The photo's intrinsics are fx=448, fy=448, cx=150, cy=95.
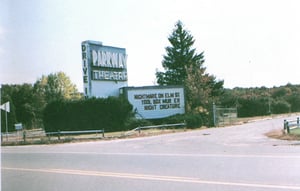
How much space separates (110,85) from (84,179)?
1229 inches

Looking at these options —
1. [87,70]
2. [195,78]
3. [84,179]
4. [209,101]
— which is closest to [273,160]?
[84,179]

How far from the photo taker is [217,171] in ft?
36.9

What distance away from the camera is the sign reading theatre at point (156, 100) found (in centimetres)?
4191

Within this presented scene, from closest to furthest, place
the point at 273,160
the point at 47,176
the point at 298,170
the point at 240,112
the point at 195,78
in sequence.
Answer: the point at 298,170
the point at 47,176
the point at 273,160
the point at 195,78
the point at 240,112

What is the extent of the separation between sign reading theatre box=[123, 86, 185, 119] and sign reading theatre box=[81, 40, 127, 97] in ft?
5.85

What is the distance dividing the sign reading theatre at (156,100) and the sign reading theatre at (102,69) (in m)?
1.78

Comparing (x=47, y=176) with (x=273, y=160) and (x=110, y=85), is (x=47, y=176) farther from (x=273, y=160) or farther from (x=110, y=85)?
(x=110, y=85)

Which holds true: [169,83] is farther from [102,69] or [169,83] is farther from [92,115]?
[92,115]

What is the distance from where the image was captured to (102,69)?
1601 inches

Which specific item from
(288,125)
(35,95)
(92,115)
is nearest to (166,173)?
(288,125)

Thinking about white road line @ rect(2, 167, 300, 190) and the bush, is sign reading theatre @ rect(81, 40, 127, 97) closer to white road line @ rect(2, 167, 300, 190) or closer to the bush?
the bush

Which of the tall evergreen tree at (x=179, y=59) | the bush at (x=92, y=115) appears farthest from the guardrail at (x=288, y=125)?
the tall evergreen tree at (x=179, y=59)

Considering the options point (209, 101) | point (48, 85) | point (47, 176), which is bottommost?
point (47, 176)

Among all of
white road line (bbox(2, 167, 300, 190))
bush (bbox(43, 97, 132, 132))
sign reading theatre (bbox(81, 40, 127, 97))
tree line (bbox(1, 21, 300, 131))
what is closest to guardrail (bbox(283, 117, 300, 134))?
tree line (bbox(1, 21, 300, 131))
